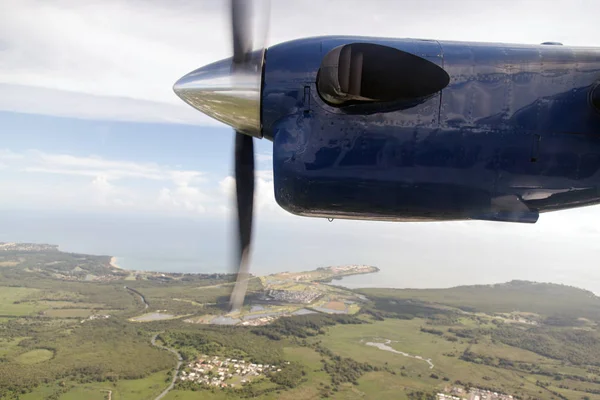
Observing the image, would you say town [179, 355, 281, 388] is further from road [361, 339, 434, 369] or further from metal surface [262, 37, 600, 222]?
metal surface [262, 37, 600, 222]

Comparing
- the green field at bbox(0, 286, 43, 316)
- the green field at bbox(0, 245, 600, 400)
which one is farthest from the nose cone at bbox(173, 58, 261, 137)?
the green field at bbox(0, 286, 43, 316)

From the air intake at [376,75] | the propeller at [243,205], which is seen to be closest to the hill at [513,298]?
the propeller at [243,205]

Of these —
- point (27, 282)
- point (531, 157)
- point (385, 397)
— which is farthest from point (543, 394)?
point (27, 282)

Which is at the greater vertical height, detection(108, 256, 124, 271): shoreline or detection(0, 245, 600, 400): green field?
detection(108, 256, 124, 271): shoreline

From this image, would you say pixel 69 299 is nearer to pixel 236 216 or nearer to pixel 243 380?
pixel 243 380

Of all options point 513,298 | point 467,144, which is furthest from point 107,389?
point 513,298

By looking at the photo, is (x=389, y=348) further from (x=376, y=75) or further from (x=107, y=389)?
(x=376, y=75)
